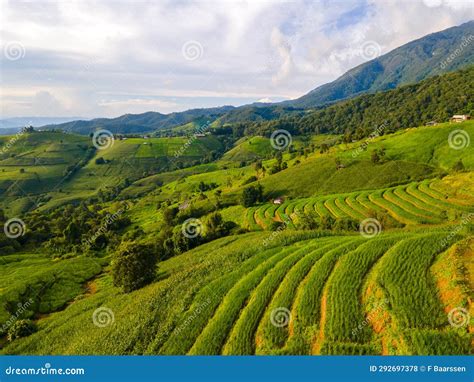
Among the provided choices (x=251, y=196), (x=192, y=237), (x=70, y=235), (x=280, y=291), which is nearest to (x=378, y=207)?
(x=251, y=196)

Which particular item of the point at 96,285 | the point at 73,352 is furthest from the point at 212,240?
the point at 73,352

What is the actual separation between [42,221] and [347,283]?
163526 millimetres

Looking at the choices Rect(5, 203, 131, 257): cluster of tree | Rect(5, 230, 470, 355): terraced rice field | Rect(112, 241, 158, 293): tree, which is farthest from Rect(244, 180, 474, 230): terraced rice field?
Rect(5, 203, 131, 257): cluster of tree

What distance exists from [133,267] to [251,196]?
246 feet

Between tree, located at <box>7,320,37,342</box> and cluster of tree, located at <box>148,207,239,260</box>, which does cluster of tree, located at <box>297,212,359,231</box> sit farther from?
tree, located at <box>7,320,37,342</box>

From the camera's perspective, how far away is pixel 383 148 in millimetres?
150125

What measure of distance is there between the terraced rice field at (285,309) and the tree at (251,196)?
73911 mm

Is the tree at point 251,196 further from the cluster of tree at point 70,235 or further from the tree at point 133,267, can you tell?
the tree at point 133,267

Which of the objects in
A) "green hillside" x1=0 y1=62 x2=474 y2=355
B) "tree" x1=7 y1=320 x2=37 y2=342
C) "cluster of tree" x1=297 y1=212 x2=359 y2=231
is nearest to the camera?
"green hillside" x1=0 y1=62 x2=474 y2=355

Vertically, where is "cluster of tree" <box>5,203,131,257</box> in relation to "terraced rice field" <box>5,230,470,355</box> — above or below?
below

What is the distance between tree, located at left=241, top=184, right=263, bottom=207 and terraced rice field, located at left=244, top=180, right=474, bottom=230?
18.3 feet

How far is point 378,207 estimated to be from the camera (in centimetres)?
9194

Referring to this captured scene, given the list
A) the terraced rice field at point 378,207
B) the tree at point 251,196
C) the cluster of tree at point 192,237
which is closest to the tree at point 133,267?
the cluster of tree at point 192,237

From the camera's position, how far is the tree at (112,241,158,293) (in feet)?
180
